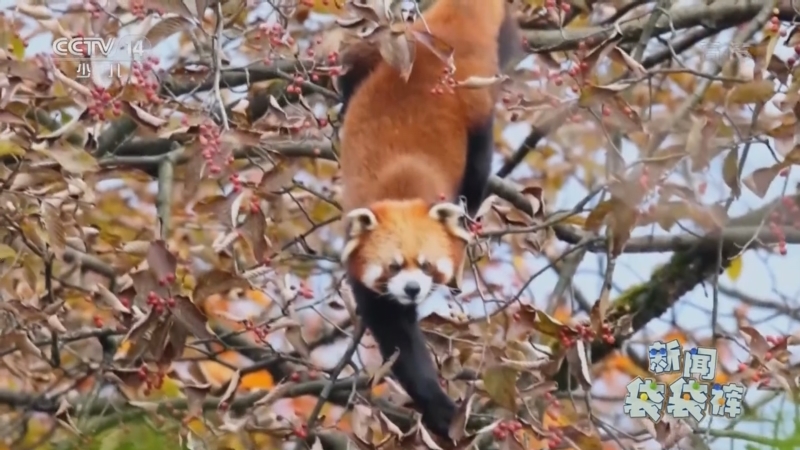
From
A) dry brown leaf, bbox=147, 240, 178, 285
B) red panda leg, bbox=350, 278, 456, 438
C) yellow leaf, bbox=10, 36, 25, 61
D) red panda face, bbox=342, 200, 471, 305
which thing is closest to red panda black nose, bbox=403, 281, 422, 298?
red panda face, bbox=342, 200, 471, 305

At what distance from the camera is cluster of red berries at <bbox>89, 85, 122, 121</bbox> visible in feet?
4.80

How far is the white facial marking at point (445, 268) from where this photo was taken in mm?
1804

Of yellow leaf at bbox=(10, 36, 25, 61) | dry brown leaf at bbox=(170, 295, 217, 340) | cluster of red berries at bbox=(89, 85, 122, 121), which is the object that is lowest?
dry brown leaf at bbox=(170, 295, 217, 340)

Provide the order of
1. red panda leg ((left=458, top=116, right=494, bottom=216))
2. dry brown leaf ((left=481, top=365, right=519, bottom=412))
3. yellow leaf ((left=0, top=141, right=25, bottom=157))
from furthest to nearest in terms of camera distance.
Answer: red panda leg ((left=458, top=116, right=494, bottom=216))
yellow leaf ((left=0, top=141, right=25, bottom=157))
dry brown leaf ((left=481, top=365, right=519, bottom=412))

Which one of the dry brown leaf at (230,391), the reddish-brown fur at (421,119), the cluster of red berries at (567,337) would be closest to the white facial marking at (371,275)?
the reddish-brown fur at (421,119)

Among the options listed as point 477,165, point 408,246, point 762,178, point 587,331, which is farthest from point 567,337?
point 477,165

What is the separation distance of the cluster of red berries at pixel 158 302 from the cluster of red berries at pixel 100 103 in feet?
0.85

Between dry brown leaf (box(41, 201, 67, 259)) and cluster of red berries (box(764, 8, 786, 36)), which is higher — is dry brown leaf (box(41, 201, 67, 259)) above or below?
below

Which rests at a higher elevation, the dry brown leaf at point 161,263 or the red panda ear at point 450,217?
the dry brown leaf at point 161,263

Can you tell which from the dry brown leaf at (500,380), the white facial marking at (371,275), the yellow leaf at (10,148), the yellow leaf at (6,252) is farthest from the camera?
the white facial marking at (371,275)

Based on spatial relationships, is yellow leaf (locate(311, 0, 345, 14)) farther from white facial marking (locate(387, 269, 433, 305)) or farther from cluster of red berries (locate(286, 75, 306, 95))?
white facial marking (locate(387, 269, 433, 305))

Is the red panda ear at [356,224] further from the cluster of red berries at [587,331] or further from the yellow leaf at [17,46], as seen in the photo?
the yellow leaf at [17,46]

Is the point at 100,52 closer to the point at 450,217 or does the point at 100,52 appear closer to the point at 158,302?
the point at 158,302

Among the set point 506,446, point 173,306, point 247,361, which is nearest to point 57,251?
point 173,306
